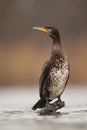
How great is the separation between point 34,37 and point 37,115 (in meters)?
12.8

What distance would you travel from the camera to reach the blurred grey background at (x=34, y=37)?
2191cm

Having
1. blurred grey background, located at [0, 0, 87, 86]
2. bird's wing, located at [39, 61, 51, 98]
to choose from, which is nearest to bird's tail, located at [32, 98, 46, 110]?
bird's wing, located at [39, 61, 51, 98]

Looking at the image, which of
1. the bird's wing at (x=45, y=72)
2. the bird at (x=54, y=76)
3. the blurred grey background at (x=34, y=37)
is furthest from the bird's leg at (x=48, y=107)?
the blurred grey background at (x=34, y=37)

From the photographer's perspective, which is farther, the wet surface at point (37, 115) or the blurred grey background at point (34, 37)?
the blurred grey background at point (34, 37)

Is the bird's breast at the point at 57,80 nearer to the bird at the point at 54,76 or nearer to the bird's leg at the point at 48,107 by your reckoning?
the bird at the point at 54,76

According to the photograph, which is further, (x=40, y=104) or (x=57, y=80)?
(x=40, y=104)

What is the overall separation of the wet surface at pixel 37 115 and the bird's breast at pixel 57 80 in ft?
0.91

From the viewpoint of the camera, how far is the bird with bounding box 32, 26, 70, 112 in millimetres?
13328

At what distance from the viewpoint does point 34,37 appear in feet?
83.8

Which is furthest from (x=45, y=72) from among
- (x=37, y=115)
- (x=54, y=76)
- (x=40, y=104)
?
(x=37, y=115)

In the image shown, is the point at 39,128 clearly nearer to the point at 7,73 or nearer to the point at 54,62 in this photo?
the point at 54,62

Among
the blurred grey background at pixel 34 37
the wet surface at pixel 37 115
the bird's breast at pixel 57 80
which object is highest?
the blurred grey background at pixel 34 37

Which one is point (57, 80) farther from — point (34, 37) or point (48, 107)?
point (34, 37)

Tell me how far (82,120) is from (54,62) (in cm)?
180
